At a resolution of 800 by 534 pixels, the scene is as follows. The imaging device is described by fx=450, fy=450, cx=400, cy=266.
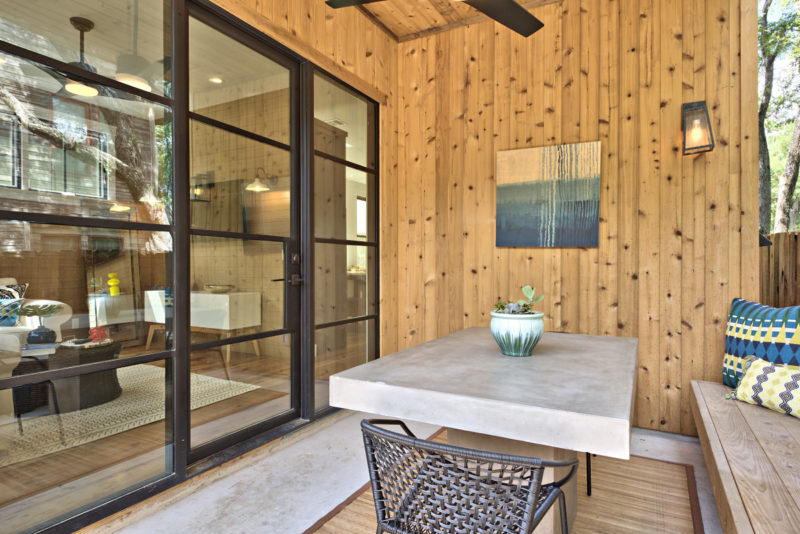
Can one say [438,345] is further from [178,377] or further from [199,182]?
[199,182]

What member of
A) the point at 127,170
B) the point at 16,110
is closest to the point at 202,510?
the point at 127,170

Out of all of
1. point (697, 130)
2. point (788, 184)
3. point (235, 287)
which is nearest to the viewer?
point (235, 287)

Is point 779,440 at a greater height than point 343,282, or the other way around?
point 343,282

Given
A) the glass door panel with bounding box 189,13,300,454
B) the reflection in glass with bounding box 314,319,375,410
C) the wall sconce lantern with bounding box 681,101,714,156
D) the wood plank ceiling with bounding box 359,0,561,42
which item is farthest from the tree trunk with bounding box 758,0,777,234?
the glass door panel with bounding box 189,13,300,454

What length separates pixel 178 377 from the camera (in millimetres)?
2150

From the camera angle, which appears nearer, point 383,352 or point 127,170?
point 127,170

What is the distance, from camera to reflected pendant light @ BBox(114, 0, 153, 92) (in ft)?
6.45

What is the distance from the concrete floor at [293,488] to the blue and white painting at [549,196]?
1415 mm

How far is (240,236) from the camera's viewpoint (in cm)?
255

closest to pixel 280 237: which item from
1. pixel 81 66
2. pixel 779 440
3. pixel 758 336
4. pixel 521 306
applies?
pixel 81 66

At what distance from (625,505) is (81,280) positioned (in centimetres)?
257

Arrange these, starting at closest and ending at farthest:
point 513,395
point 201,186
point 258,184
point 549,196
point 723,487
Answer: point 513,395, point 723,487, point 201,186, point 258,184, point 549,196

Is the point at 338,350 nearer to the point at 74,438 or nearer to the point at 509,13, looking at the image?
the point at 74,438

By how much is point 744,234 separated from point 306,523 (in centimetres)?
298
